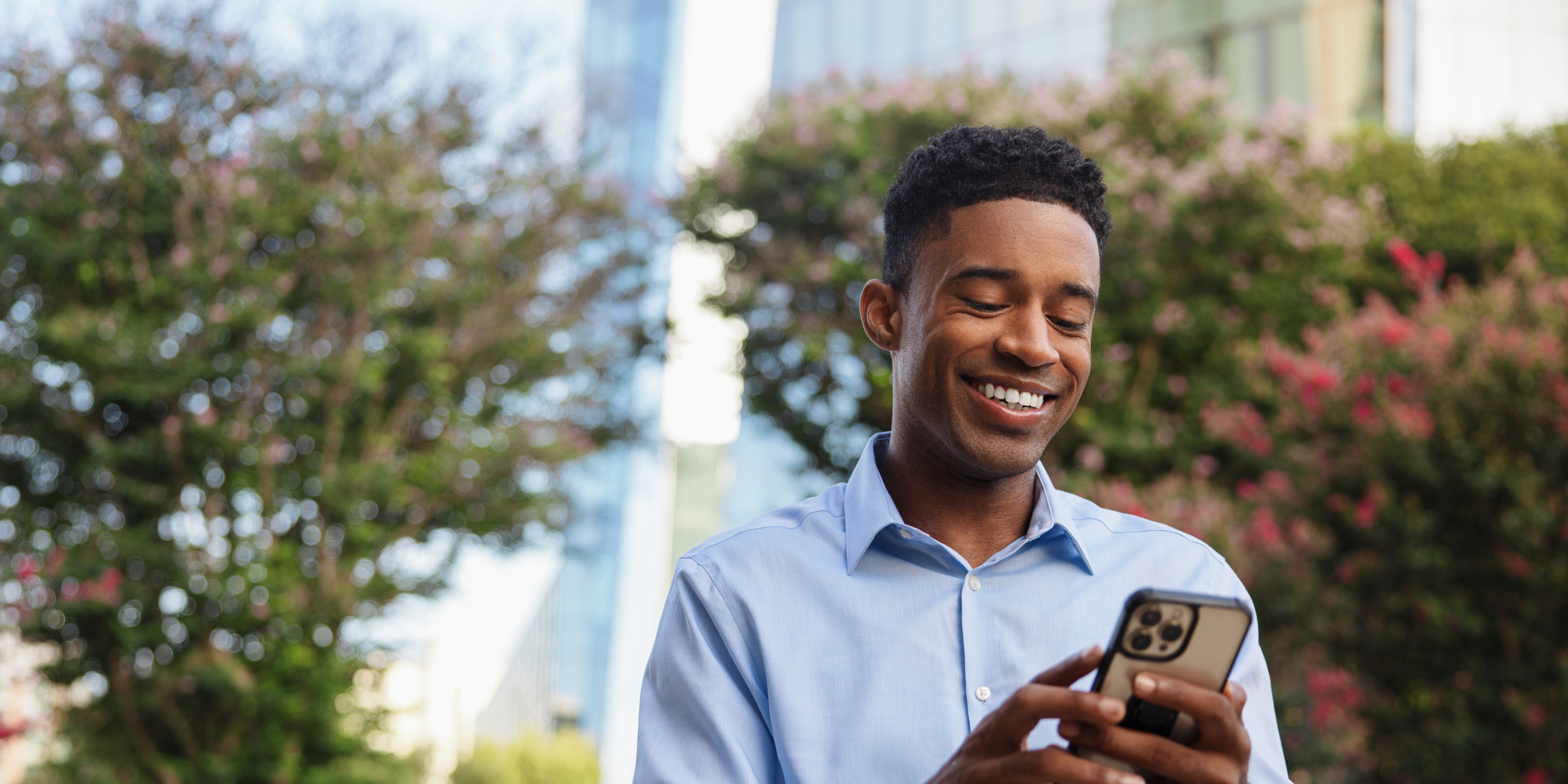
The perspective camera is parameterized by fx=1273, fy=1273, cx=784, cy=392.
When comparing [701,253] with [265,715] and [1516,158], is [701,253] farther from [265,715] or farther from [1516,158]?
[1516,158]

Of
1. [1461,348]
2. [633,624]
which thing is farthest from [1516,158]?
[633,624]

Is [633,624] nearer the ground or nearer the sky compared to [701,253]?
nearer the ground

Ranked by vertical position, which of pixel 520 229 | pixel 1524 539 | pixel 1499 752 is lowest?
pixel 1499 752

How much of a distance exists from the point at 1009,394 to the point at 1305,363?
6.23 meters

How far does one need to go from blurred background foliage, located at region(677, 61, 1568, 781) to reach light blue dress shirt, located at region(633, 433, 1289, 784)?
13.4 feet

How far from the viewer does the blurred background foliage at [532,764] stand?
20719 millimetres

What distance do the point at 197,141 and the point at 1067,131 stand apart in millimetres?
6481

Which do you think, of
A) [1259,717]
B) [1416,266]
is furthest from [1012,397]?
[1416,266]

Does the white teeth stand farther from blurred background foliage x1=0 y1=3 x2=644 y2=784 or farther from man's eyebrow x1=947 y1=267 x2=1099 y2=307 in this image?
blurred background foliage x1=0 y1=3 x2=644 y2=784

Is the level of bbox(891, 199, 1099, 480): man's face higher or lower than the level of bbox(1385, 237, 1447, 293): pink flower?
lower

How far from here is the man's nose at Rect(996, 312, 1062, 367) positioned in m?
1.49

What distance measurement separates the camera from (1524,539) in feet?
18.3

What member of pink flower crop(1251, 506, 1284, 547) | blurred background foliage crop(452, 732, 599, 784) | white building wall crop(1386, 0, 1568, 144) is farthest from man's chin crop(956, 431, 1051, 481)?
blurred background foliage crop(452, 732, 599, 784)

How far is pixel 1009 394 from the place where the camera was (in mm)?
1517
